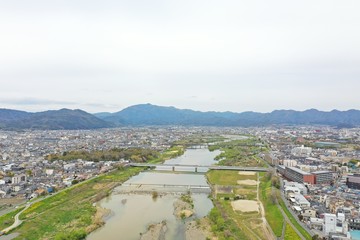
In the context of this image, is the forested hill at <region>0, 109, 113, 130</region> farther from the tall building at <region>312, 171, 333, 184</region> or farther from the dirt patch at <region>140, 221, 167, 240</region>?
the tall building at <region>312, 171, 333, 184</region>

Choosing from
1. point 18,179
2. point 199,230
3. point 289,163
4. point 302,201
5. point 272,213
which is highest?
point 289,163

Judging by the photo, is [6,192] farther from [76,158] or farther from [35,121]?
[35,121]

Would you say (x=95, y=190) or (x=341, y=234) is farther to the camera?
(x=95, y=190)

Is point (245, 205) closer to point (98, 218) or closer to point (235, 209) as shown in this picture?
point (235, 209)

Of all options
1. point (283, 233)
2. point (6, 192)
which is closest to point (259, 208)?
point (283, 233)

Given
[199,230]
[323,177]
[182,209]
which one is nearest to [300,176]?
[323,177]

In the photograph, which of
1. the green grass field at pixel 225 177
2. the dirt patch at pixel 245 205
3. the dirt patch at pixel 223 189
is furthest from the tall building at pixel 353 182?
the dirt patch at pixel 223 189
